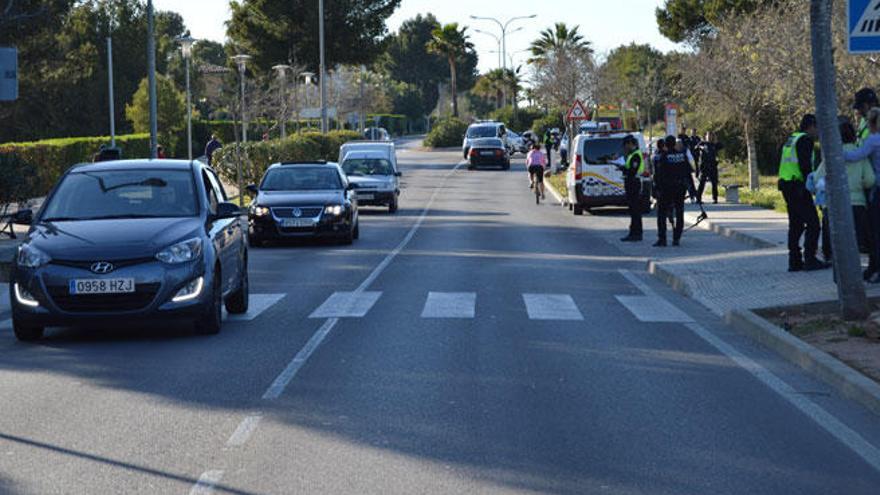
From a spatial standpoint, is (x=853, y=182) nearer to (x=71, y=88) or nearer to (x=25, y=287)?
(x=25, y=287)

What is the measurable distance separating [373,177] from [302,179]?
10.1 meters

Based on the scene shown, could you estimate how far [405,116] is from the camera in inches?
6304

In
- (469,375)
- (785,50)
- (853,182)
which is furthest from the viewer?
(785,50)

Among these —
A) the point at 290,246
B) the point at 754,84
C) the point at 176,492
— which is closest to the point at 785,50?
the point at 754,84

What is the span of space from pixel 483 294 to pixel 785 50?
2685 centimetres

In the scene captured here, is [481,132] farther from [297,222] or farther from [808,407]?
[808,407]

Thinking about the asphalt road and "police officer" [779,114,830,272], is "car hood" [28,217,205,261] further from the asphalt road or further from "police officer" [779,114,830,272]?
"police officer" [779,114,830,272]

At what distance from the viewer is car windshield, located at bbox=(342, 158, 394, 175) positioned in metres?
37.8

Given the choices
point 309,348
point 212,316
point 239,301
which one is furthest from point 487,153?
point 309,348

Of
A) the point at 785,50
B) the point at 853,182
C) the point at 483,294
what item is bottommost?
the point at 483,294

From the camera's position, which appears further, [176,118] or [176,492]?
[176,118]

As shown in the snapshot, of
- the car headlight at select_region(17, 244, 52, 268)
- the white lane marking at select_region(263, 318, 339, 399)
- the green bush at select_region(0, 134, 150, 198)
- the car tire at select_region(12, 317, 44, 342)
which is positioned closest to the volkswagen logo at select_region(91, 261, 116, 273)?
the car headlight at select_region(17, 244, 52, 268)

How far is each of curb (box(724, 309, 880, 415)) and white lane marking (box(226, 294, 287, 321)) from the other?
15.9 feet

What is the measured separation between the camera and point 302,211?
25.9 m
